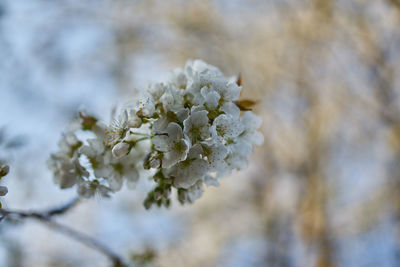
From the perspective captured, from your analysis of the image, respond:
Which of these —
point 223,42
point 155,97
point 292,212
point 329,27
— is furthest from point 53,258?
point 329,27

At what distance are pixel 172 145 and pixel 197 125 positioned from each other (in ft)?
0.34

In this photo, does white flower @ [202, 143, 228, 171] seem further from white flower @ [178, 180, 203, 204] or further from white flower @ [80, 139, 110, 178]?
white flower @ [80, 139, 110, 178]

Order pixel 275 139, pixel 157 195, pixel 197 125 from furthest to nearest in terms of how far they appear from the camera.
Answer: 1. pixel 275 139
2. pixel 157 195
3. pixel 197 125

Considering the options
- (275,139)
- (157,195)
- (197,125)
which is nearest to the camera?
(197,125)

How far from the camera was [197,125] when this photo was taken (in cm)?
100

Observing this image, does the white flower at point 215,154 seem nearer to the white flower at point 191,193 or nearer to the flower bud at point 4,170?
the white flower at point 191,193

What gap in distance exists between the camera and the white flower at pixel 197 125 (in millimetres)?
983

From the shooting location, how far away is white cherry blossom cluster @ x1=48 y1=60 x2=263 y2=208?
3.31 ft

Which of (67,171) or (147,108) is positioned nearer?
(147,108)

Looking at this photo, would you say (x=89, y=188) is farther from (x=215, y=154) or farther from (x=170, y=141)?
(x=215, y=154)

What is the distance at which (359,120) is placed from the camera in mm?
5035

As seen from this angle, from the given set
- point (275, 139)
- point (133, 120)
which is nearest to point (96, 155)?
point (133, 120)

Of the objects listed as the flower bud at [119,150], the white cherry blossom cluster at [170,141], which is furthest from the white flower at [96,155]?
the flower bud at [119,150]

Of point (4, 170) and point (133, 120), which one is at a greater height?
point (133, 120)
